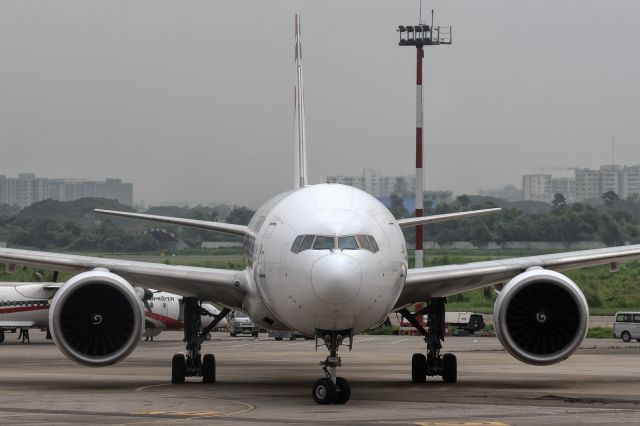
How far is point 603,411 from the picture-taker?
19500 mm

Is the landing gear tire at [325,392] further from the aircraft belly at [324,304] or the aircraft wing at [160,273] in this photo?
the aircraft wing at [160,273]

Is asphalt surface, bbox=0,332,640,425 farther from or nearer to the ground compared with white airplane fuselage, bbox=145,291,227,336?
farther from the ground

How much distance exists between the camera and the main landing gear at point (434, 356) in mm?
26344

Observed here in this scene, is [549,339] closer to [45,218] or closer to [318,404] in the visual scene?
[318,404]

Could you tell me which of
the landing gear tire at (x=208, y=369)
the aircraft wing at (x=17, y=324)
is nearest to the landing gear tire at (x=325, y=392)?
the landing gear tire at (x=208, y=369)

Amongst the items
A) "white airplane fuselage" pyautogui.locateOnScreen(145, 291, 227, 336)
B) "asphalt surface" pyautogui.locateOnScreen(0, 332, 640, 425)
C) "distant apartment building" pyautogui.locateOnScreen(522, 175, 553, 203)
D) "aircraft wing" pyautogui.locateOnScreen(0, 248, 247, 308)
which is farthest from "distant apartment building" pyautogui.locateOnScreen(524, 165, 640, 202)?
"aircraft wing" pyautogui.locateOnScreen(0, 248, 247, 308)

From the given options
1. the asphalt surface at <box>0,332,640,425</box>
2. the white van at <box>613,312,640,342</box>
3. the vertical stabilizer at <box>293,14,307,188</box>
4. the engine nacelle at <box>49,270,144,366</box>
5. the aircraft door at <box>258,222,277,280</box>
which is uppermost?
the vertical stabilizer at <box>293,14,307,188</box>

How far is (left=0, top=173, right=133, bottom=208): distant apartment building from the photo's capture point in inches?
4250

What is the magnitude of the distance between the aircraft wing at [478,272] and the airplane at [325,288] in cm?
3

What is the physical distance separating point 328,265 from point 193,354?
767 cm

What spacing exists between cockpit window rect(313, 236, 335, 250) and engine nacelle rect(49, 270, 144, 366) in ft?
14.3

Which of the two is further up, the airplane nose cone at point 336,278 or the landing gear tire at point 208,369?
the airplane nose cone at point 336,278

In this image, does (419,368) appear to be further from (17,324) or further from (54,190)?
(54,190)

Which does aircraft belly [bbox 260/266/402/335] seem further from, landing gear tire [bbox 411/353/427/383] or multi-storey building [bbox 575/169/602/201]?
multi-storey building [bbox 575/169/602/201]
